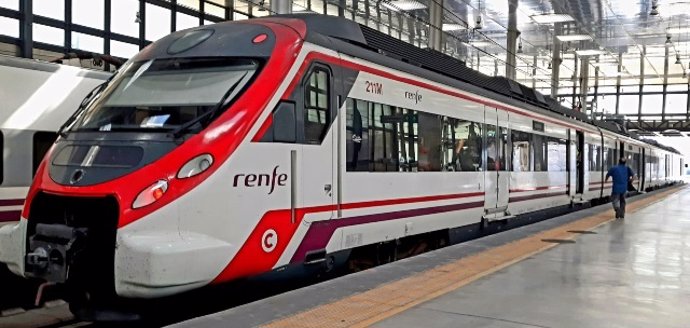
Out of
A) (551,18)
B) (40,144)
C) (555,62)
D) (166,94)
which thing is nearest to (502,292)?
(166,94)

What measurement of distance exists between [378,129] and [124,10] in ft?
39.3

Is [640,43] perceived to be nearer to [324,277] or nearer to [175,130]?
[324,277]

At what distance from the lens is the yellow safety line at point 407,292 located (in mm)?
4852

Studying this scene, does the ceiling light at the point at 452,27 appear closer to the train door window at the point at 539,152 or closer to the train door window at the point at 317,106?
the train door window at the point at 539,152

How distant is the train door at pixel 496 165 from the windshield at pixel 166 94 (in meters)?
6.11

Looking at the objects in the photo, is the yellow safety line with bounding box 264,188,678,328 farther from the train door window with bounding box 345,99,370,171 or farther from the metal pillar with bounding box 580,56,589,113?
the metal pillar with bounding box 580,56,589,113

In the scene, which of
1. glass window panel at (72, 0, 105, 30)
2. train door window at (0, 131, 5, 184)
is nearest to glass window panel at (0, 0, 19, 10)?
glass window panel at (72, 0, 105, 30)

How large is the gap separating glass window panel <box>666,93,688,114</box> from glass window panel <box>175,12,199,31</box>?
35963 mm

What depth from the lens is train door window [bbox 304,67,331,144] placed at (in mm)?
6121

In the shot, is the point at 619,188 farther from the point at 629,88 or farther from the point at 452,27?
the point at 629,88

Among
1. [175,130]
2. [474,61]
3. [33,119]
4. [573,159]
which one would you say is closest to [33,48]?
[33,119]

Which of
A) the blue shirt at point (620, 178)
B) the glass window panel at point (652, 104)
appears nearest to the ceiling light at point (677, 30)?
the blue shirt at point (620, 178)

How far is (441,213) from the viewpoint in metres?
8.97

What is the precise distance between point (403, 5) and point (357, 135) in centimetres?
1358
